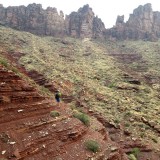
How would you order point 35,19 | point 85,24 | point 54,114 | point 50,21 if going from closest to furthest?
point 54,114, point 35,19, point 50,21, point 85,24

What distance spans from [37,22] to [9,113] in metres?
69.4

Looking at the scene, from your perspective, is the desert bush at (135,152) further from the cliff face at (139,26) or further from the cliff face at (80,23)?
the cliff face at (139,26)

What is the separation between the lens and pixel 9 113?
18.2m

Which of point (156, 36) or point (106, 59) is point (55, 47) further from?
point (156, 36)

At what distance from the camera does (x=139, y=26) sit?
307ft

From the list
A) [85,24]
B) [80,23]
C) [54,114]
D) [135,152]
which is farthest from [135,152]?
[80,23]

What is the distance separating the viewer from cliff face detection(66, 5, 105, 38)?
87.9 m

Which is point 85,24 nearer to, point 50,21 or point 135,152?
point 50,21

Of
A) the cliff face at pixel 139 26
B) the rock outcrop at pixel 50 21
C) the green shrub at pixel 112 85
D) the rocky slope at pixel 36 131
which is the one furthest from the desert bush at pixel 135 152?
the cliff face at pixel 139 26

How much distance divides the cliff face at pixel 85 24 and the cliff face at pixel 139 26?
3515mm

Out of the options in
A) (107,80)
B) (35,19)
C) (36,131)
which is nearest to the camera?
(36,131)

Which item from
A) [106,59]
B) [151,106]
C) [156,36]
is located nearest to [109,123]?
[151,106]

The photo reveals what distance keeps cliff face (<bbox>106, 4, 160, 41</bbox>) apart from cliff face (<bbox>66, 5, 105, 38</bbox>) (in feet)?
11.5

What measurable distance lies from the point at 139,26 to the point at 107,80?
50.3 meters
